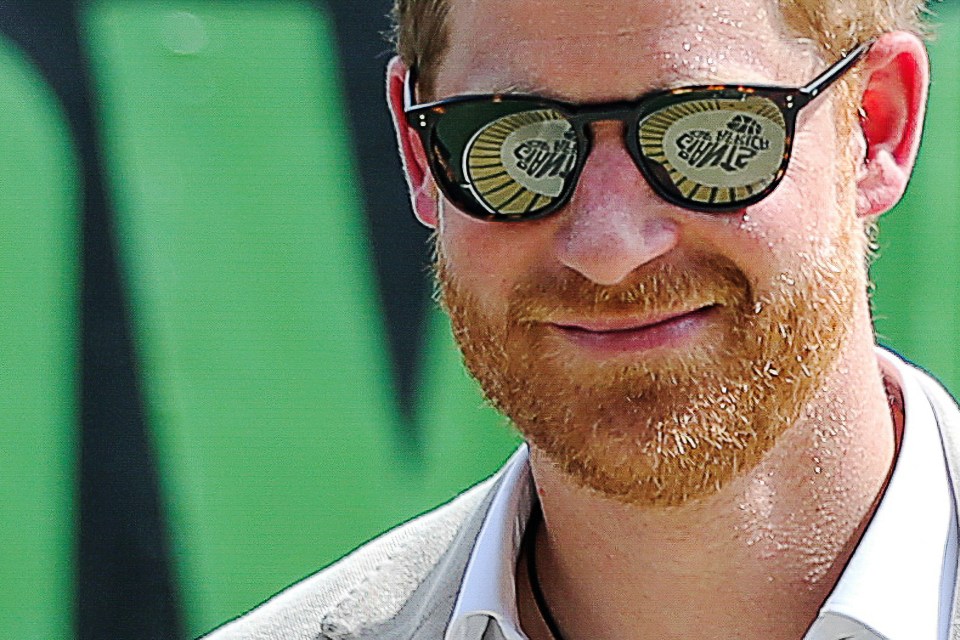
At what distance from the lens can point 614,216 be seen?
48.1 inches

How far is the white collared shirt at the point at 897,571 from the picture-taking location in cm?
125

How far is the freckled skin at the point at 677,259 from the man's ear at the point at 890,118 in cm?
3

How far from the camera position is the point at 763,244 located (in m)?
1.25

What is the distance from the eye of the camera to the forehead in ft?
4.03

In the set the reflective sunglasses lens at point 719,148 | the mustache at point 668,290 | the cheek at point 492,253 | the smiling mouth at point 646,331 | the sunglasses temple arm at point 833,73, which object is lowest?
the smiling mouth at point 646,331

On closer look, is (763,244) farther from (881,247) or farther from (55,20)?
(55,20)

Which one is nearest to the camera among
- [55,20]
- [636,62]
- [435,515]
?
[636,62]

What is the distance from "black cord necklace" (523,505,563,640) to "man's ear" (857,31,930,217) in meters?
0.51

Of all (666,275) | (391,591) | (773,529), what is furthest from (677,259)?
(391,591)

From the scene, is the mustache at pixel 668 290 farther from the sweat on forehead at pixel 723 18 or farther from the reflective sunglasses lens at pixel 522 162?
the sweat on forehead at pixel 723 18

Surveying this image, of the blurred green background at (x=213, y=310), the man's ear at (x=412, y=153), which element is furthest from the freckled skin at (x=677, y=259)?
the blurred green background at (x=213, y=310)

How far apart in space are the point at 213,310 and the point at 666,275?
148cm

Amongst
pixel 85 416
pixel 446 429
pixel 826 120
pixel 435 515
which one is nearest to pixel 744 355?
pixel 826 120

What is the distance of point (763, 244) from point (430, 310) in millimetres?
1410
